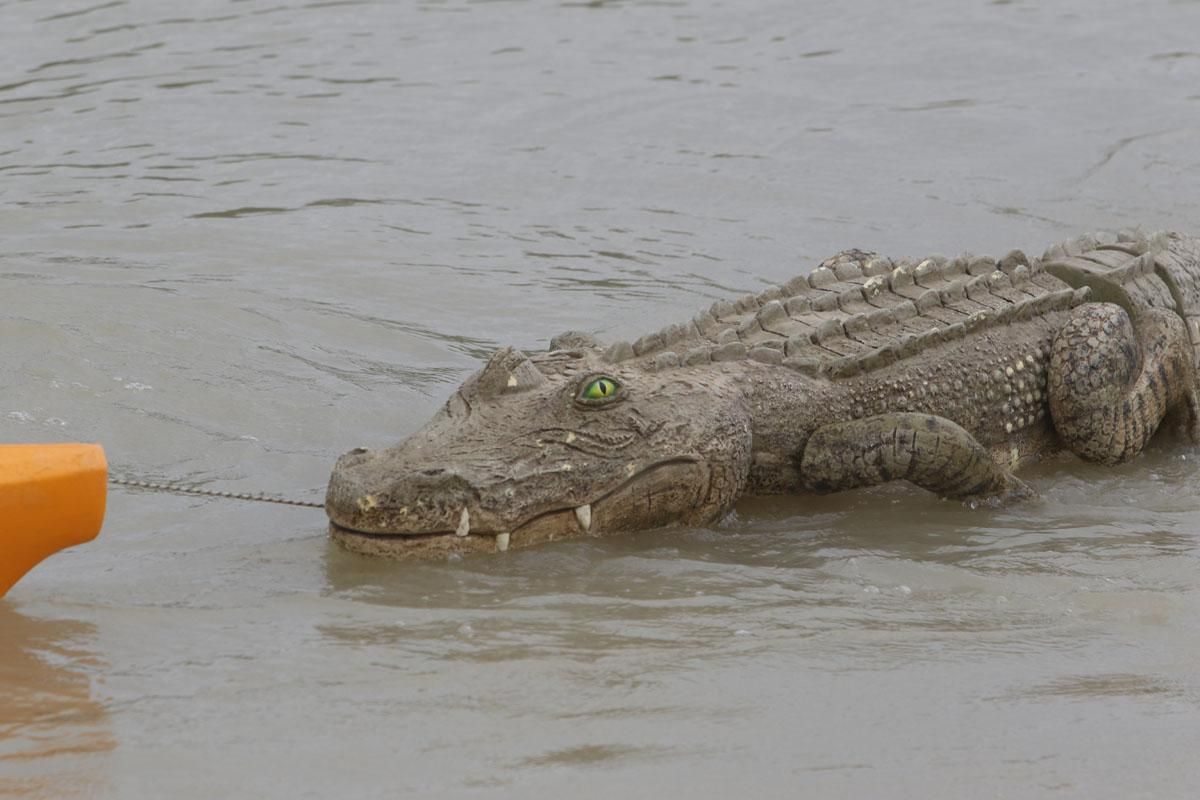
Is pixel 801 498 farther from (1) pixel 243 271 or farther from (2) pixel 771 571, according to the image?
(1) pixel 243 271

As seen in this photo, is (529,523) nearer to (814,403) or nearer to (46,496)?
(814,403)

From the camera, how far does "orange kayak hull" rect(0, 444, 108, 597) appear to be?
4.75 meters

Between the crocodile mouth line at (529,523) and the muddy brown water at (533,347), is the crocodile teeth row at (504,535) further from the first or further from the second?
the muddy brown water at (533,347)

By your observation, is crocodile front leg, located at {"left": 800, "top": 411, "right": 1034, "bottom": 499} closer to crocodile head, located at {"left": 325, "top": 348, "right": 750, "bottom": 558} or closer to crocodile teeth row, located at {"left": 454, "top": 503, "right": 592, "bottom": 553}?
crocodile head, located at {"left": 325, "top": 348, "right": 750, "bottom": 558}

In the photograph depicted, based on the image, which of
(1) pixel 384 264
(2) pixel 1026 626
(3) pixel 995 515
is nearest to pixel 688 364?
(3) pixel 995 515

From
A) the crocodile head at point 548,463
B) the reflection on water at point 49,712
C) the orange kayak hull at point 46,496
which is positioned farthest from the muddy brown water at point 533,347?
the orange kayak hull at point 46,496

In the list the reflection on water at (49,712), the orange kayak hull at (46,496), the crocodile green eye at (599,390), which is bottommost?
the reflection on water at (49,712)

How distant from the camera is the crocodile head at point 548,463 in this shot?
5605 millimetres

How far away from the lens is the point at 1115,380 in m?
7.02

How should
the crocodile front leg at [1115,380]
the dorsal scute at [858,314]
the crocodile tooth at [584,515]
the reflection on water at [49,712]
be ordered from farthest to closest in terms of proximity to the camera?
the crocodile front leg at [1115,380] → the dorsal scute at [858,314] → the crocodile tooth at [584,515] → the reflection on water at [49,712]

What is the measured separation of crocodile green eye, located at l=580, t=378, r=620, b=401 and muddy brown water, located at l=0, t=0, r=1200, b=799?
55 cm

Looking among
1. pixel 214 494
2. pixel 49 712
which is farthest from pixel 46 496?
pixel 214 494

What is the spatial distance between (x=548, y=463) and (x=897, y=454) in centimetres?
141

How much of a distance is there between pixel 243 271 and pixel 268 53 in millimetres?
5386
